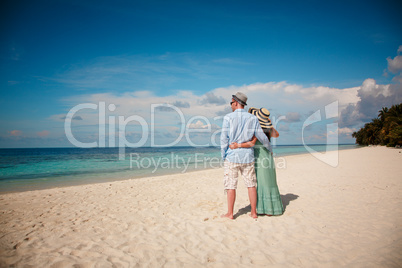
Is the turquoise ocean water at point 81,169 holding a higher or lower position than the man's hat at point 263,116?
lower

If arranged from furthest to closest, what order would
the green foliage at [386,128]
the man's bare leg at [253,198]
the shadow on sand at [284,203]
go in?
the green foliage at [386,128] < the shadow on sand at [284,203] < the man's bare leg at [253,198]

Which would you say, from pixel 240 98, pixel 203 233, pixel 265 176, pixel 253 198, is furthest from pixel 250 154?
pixel 203 233

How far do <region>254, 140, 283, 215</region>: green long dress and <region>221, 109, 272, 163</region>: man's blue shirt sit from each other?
1.28 ft

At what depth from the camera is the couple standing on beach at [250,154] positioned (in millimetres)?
3869

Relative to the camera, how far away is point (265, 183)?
4.19 meters

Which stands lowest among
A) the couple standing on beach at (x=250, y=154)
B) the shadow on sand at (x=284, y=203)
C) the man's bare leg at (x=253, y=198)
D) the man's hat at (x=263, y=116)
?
the shadow on sand at (x=284, y=203)

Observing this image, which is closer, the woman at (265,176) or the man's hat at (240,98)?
the man's hat at (240,98)

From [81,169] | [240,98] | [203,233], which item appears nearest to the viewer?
[203,233]

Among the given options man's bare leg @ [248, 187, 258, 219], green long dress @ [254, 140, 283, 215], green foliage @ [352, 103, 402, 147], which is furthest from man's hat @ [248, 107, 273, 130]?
green foliage @ [352, 103, 402, 147]

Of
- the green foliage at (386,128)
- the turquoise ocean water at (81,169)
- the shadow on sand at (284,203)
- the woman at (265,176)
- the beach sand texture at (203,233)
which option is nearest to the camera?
the beach sand texture at (203,233)

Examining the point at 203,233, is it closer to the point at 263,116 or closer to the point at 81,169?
the point at 263,116

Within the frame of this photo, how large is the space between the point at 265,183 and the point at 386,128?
171ft

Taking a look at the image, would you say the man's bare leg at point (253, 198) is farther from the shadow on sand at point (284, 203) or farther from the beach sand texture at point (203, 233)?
the shadow on sand at point (284, 203)

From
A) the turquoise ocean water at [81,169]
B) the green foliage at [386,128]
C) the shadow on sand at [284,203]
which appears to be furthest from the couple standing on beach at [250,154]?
the green foliage at [386,128]
